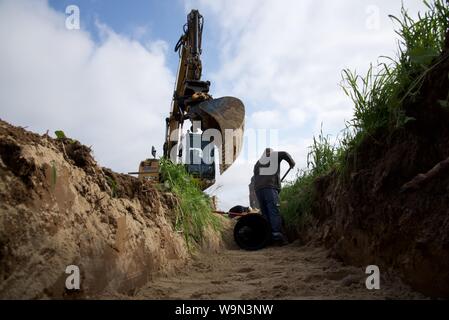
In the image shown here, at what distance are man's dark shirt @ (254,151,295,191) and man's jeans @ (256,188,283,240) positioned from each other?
9 cm

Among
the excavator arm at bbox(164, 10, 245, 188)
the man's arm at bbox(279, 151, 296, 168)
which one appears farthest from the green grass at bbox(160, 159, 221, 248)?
the man's arm at bbox(279, 151, 296, 168)

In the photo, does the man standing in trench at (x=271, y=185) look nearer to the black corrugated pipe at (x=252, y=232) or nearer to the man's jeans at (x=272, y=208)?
the man's jeans at (x=272, y=208)

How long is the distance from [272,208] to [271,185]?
1.43 ft

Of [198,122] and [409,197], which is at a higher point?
[198,122]

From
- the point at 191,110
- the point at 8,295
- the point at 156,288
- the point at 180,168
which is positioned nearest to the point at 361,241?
the point at 156,288

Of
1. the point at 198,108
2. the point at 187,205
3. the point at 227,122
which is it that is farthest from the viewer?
the point at 198,108

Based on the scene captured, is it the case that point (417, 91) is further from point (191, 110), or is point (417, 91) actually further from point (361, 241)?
point (191, 110)

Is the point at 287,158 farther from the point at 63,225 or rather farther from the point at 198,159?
the point at 63,225

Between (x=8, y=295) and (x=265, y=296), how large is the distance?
1.26 m

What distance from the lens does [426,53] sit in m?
2.04

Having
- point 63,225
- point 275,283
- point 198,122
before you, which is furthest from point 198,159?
point 63,225

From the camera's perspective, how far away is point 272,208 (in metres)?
5.64
